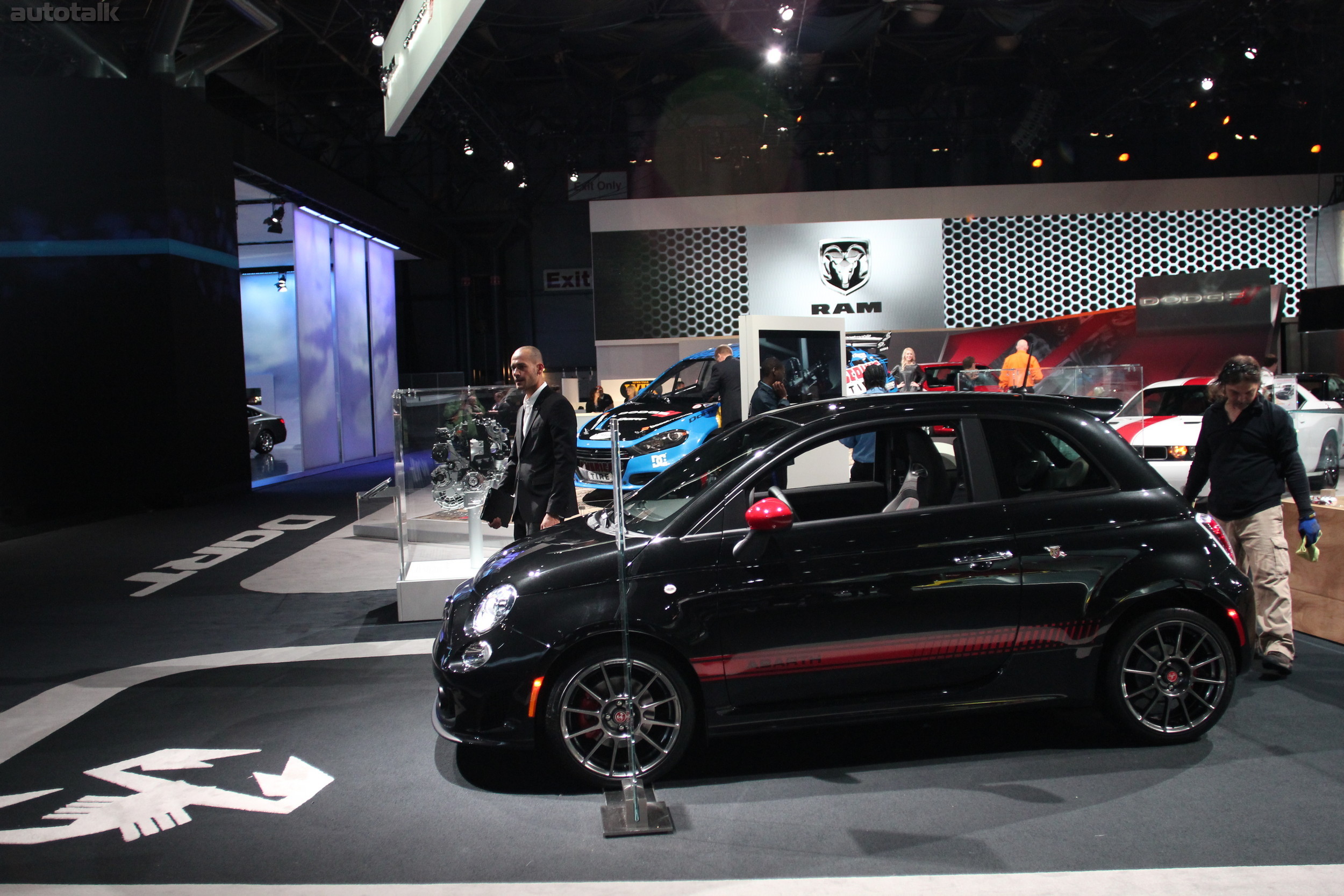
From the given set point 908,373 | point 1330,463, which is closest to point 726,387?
point 908,373

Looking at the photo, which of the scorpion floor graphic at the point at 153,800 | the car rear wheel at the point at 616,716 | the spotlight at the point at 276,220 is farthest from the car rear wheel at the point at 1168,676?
the spotlight at the point at 276,220

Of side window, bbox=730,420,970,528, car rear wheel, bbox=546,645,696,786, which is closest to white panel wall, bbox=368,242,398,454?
side window, bbox=730,420,970,528

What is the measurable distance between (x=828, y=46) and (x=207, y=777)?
50.2ft

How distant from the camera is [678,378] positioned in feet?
38.8

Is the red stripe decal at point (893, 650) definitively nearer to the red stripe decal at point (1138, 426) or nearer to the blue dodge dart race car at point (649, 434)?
the red stripe decal at point (1138, 426)

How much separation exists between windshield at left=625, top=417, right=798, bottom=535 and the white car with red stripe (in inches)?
219

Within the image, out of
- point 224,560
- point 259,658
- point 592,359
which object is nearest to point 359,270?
point 592,359

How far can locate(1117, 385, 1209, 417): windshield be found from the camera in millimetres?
9359

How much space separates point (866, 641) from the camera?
3373 mm

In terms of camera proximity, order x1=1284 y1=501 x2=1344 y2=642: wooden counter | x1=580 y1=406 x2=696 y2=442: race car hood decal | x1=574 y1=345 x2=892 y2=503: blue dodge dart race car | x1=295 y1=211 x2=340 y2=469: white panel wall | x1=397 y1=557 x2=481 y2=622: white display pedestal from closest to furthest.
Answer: x1=1284 y1=501 x2=1344 y2=642: wooden counter, x1=397 y1=557 x2=481 y2=622: white display pedestal, x1=574 y1=345 x2=892 y2=503: blue dodge dart race car, x1=580 y1=406 x2=696 y2=442: race car hood decal, x1=295 y1=211 x2=340 y2=469: white panel wall

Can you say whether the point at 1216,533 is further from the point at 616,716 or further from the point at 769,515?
the point at 616,716

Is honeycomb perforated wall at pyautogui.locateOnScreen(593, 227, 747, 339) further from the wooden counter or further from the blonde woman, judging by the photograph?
the wooden counter

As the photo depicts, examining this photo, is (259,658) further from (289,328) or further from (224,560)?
(289,328)

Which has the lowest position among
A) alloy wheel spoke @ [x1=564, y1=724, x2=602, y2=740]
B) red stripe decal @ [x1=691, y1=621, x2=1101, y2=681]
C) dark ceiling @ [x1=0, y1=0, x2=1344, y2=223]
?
alloy wheel spoke @ [x1=564, y1=724, x2=602, y2=740]
